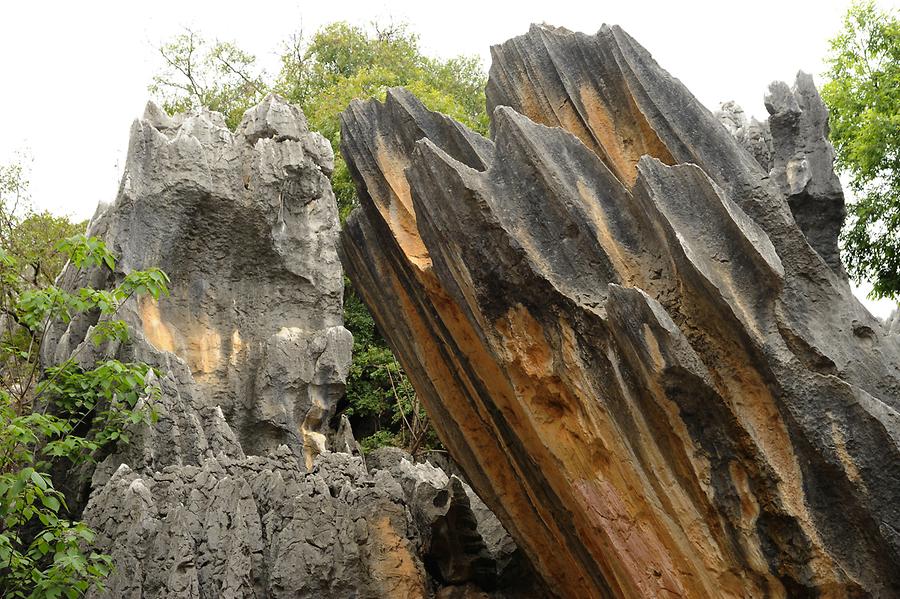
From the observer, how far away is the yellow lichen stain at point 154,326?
13016 millimetres

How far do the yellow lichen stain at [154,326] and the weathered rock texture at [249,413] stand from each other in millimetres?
34

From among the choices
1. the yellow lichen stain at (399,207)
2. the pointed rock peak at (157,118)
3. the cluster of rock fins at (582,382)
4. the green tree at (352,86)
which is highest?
the green tree at (352,86)

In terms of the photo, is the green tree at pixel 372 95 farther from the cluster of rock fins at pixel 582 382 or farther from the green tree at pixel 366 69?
the cluster of rock fins at pixel 582 382

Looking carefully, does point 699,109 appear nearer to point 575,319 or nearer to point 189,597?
point 575,319

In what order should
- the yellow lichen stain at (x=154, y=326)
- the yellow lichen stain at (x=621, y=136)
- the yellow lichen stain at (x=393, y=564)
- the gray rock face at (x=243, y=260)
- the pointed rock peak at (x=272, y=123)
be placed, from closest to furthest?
the yellow lichen stain at (x=621, y=136)
the yellow lichen stain at (x=393, y=564)
the yellow lichen stain at (x=154, y=326)
the gray rock face at (x=243, y=260)
the pointed rock peak at (x=272, y=123)

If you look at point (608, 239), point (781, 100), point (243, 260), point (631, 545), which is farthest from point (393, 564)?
point (243, 260)

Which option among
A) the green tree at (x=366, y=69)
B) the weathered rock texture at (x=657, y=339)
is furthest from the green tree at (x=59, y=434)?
the green tree at (x=366, y=69)

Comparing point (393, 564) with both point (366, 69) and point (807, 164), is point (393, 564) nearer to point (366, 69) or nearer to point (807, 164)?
point (807, 164)

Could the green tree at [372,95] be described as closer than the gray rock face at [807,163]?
No

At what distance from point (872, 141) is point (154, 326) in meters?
14.3

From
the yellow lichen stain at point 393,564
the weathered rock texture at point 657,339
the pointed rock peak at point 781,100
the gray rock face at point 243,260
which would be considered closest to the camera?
the weathered rock texture at point 657,339

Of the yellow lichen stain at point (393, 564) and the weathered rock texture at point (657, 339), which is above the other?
the weathered rock texture at point (657, 339)

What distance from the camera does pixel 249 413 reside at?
46.2 feet

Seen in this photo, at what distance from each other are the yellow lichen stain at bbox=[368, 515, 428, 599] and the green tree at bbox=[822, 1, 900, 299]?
45.0 feet
